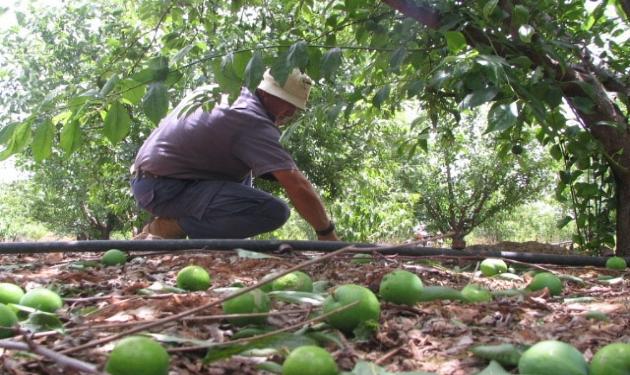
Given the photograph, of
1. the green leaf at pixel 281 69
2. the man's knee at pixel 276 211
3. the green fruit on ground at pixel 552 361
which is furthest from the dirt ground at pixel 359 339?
the man's knee at pixel 276 211

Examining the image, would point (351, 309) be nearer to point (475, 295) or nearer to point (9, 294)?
point (475, 295)

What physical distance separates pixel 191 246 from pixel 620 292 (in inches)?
74.4

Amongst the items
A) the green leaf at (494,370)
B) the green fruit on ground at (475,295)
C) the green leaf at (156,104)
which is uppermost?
the green leaf at (156,104)

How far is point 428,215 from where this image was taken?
1596 centimetres

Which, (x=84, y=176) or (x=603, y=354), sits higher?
(x=84, y=176)

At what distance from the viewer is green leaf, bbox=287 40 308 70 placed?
85.6 inches

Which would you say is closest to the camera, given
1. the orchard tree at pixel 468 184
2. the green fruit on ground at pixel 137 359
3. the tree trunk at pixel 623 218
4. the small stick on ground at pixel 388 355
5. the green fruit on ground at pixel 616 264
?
the green fruit on ground at pixel 137 359

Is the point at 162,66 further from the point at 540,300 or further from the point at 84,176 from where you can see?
the point at 84,176

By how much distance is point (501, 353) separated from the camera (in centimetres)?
123

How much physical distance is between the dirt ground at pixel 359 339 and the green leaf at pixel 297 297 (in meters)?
0.03

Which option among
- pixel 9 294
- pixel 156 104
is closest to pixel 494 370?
pixel 9 294

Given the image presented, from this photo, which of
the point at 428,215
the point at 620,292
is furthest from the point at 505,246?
the point at 428,215

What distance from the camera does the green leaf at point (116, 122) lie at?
6.82 ft

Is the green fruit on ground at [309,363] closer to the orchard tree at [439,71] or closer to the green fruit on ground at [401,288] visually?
the green fruit on ground at [401,288]
